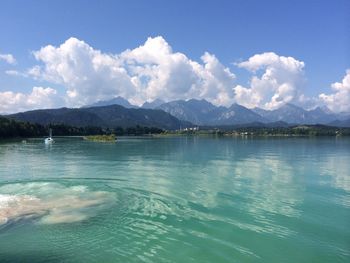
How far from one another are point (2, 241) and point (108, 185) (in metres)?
19.6

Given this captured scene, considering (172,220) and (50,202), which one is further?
(50,202)

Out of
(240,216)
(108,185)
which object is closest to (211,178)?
(108,185)

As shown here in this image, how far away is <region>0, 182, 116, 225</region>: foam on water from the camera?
2575 centimetres

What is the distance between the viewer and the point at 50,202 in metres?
30.5

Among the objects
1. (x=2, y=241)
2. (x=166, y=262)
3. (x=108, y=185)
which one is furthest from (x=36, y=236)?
(x=108, y=185)

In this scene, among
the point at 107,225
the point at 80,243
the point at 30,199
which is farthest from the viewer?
the point at 30,199

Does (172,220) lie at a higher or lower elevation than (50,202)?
lower

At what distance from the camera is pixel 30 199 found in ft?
104

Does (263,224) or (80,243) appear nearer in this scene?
(80,243)

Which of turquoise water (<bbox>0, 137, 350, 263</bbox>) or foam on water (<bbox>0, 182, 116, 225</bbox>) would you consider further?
foam on water (<bbox>0, 182, 116, 225</bbox>)

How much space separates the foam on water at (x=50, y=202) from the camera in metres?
25.8

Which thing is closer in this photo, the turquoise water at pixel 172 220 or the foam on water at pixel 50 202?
the turquoise water at pixel 172 220

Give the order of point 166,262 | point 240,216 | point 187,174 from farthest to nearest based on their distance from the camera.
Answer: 1. point 187,174
2. point 240,216
3. point 166,262

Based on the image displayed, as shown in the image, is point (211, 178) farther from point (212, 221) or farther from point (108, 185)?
point (212, 221)
